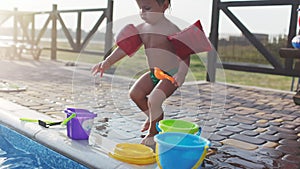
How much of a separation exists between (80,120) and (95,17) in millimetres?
5500

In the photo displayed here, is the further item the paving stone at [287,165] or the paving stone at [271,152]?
the paving stone at [271,152]

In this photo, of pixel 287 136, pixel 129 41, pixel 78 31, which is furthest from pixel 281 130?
pixel 78 31

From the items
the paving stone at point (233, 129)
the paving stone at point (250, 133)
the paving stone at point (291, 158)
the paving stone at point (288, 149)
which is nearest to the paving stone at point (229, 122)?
the paving stone at point (233, 129)

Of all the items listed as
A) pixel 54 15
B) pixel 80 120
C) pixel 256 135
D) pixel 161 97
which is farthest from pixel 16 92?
pixel 54 15

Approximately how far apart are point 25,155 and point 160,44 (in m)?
1.32

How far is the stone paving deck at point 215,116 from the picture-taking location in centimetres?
224

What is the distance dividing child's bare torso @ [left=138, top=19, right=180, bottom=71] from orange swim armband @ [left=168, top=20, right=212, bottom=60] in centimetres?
7

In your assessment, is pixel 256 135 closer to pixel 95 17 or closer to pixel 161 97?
pixel 161 97

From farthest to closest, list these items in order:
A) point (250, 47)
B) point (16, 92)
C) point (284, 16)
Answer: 1. point (250, 47)
2. point (284, 16)
3. point (16, 92)

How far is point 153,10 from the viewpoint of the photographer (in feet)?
7.06

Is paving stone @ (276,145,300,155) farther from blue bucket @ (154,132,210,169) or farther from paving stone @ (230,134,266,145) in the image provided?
blue bucket @ (154,132,210,169)

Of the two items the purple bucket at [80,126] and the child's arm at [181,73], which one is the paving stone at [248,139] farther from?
the purple bucket at [80,126]

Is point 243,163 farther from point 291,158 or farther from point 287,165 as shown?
point 291,158

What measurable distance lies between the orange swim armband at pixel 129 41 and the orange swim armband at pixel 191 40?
306mm
